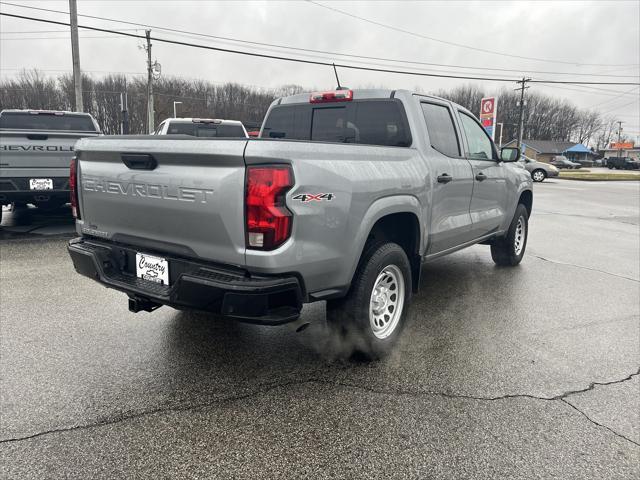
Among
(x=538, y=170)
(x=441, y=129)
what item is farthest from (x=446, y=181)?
(x=538, y=170)

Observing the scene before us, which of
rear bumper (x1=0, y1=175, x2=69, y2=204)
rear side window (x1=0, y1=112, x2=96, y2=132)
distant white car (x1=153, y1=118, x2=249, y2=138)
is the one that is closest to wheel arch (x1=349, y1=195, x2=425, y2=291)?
rear bumper (x1=0, y1=175, x2=69, y2=204)

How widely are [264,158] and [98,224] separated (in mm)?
1550

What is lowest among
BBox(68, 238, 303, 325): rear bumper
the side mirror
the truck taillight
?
BBox(68, 238, 303, 325): rear bumper

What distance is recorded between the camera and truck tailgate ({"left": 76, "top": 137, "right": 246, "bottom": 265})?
2473 millimetres

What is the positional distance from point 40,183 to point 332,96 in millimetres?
4824

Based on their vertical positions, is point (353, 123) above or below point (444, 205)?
above

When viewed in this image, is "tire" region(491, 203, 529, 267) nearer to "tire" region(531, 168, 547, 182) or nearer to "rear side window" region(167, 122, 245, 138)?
"rear side window" region(167, 122, 245, 138)

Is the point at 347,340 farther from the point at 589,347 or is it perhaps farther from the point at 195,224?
the point at 589,347

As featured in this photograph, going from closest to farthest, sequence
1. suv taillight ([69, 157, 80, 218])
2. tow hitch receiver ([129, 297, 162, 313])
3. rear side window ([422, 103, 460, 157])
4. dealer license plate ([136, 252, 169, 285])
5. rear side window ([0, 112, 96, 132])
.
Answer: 1. dealer license plate ([136, 252, 169, 285])
2. tow hitch receiver ([129, 297, 162, 313])
3. suv taillight ([69, 157, 80, 218])
4. rear side window ([422, 103, 460, 157])
5. rear side window ([0, 112, 96, 132])

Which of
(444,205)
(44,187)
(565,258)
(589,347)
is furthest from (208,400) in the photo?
(565,258)

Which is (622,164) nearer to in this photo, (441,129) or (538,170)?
(538,170)

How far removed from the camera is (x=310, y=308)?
4488 mm

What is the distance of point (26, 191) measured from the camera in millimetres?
6594

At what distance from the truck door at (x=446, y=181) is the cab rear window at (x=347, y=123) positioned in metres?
0.31
